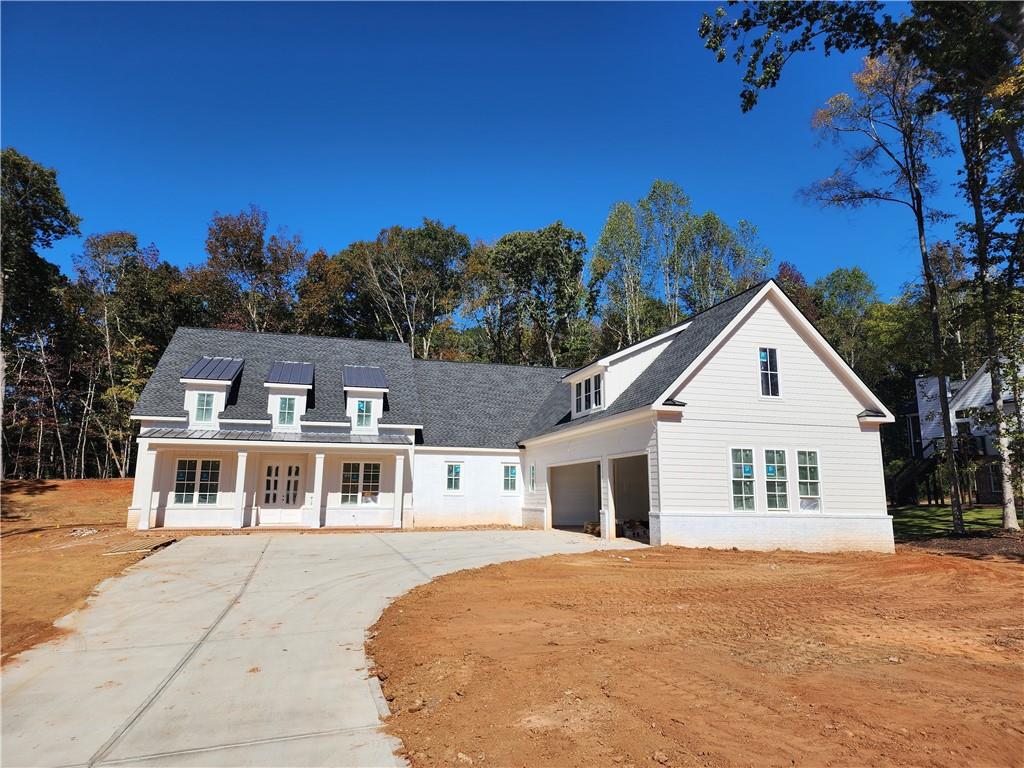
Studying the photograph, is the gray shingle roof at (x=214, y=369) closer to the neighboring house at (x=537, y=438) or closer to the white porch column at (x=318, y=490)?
the neighboring house at (x=537, y=438)

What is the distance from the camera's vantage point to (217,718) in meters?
4.50

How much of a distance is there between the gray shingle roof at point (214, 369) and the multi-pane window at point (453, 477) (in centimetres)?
880

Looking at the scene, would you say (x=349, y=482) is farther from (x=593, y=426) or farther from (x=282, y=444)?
(x=593, y=426)

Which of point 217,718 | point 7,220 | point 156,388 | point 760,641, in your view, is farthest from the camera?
point 7,220

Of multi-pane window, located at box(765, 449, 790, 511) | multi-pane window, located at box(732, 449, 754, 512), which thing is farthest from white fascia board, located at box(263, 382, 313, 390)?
multi-pane window, located at box(765, 449, 790, 511)

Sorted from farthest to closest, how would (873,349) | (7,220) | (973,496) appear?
(873,349)
(973,496)
(7,220)

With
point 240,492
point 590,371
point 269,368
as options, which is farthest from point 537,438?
point 269,368

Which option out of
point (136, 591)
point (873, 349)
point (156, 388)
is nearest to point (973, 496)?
point (873, 349)

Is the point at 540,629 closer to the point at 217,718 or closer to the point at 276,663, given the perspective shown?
the point at 276,663

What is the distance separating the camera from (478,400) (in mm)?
25984

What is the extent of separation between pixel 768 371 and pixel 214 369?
758 inches

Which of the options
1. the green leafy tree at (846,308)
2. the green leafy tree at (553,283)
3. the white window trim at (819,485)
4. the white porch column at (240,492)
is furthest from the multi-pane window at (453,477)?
the green leafy tree at (846,308)

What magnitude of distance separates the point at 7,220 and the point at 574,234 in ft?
99.9

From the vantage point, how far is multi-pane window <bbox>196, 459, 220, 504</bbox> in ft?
66.7
